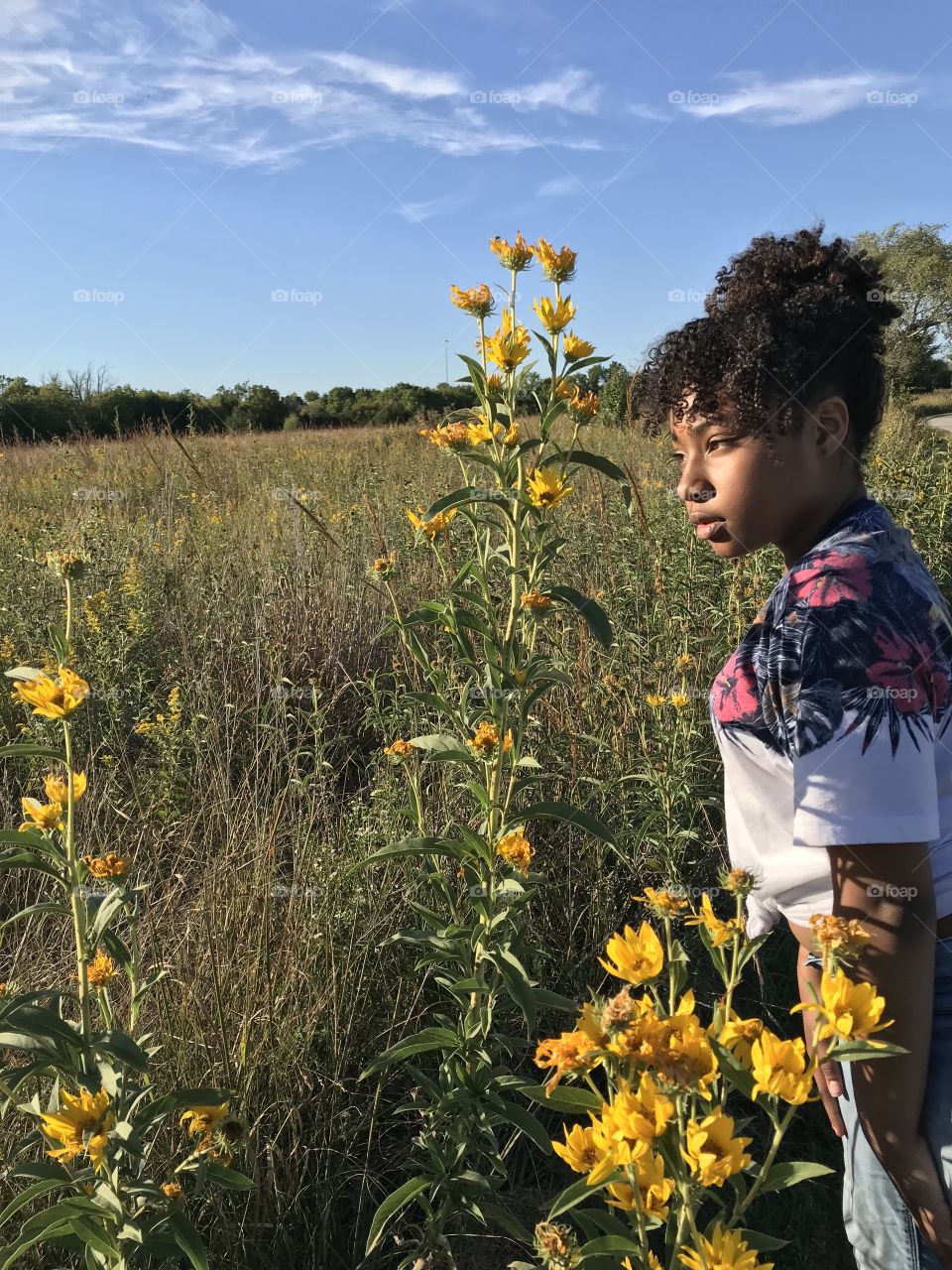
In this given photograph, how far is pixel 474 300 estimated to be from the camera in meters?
1.67

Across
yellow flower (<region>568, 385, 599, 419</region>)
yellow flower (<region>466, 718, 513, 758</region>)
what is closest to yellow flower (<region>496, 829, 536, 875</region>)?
yellow flower (<region>466, 718, 513, 758</region>)

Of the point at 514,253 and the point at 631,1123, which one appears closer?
the point at 631,1123

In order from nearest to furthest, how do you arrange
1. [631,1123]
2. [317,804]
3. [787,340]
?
[631,1123] → [787,340] → [317,804]

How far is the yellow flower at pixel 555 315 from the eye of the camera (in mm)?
1579

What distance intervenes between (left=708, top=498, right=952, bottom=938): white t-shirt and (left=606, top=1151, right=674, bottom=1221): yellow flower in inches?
14.1

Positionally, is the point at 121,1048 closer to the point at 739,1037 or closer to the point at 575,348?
the point at 739,1037

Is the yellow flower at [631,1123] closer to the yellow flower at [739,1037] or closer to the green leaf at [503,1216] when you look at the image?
the yellow flower at [739,1037]

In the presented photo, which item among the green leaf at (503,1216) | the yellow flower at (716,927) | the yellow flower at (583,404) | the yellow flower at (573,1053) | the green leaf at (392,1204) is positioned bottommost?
the green leaf at (503,1216)

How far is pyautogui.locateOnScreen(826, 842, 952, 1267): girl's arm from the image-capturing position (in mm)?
921

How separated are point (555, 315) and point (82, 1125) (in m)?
1.43

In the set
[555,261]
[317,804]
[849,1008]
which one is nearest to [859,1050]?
[849,1008]

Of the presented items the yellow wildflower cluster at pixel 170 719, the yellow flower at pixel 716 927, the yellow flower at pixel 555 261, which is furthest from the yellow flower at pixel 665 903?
the yellow wildflower cluster at pixel 170 719

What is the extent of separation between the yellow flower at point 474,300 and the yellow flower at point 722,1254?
148 cm

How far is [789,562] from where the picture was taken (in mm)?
1214
